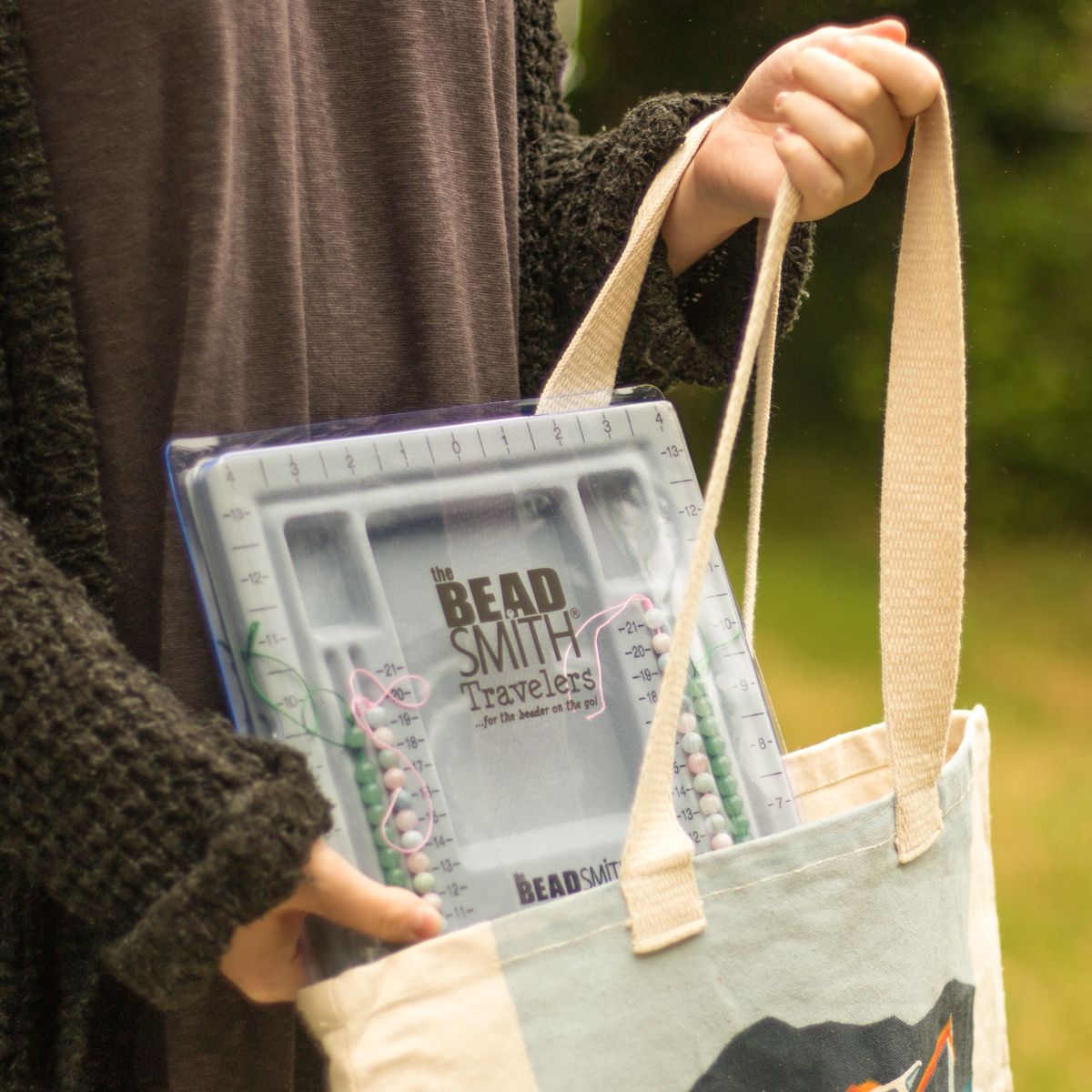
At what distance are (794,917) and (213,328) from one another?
322 mm

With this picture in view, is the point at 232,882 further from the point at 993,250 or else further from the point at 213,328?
the point at 993,250

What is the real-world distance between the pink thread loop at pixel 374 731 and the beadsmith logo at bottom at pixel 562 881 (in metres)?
0.04

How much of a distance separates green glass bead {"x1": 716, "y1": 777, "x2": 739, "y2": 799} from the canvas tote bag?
1.6 inches

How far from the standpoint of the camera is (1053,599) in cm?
277

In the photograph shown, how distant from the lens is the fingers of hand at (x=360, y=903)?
0.38m

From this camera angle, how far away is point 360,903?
39 centimetres

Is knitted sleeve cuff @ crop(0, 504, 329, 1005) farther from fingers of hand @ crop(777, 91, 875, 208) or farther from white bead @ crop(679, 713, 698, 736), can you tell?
fingers of hand @ crop(777, 91, 875, 208)

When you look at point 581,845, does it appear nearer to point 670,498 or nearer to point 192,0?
point 670,498

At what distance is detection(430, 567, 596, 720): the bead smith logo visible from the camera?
47 centimetres

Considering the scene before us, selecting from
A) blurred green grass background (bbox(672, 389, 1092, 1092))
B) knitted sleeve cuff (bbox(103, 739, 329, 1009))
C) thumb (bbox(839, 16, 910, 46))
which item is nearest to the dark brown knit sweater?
knitted sleeve cuff (bbox(103, 739, 329, 1009))

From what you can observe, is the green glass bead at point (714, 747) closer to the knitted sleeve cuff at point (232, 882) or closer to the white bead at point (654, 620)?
the white bead at point (654, 620)

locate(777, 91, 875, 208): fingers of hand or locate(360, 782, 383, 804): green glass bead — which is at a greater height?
locate(777, 91, 875, 208): fingers of hand

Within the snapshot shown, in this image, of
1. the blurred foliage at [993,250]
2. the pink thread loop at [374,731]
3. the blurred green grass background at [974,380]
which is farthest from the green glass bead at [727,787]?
the blurred foliage at [993,250]

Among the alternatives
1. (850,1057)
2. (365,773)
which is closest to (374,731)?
(365,773)
